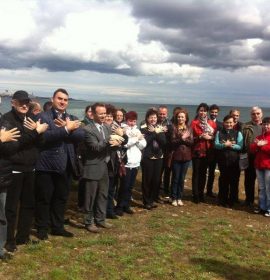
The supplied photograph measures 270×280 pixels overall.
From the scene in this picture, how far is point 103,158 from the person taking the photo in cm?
811

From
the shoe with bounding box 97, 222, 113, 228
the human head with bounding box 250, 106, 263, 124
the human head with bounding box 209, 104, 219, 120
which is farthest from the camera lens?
the human head with bounding box 209, 104, 219, 120

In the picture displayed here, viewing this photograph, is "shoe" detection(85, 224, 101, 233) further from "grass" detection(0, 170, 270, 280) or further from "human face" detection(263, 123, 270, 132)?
"human face" detection(263, 123, 270, 132)

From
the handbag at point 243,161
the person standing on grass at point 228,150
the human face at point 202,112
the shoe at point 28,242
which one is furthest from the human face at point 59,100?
the handbag at point 243,161

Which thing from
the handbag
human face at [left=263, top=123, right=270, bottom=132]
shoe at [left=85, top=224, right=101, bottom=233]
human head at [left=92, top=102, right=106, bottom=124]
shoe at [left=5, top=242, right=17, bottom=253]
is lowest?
shoe at [left=85, top=224, right=101, bottom=233]

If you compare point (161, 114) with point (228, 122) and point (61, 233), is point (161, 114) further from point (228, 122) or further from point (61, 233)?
point (61, 233)

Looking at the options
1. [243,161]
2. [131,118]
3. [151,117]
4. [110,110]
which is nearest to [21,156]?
[110,110]

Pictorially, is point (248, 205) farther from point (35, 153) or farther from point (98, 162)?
point (35, 153)

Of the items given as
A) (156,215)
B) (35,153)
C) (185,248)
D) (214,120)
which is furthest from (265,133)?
(35,153)

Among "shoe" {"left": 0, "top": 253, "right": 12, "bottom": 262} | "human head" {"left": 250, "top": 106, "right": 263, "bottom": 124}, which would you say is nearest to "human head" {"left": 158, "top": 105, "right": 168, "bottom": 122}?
"human head" {"left": 250, "top": 106, "right": 263, "bottom": 124}

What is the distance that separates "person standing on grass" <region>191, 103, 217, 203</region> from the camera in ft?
35.6

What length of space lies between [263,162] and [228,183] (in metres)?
1.37

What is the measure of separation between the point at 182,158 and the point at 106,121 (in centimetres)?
266

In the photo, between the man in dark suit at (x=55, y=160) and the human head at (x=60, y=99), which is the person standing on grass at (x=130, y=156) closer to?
the man in dark suit at (x=55, y=160)

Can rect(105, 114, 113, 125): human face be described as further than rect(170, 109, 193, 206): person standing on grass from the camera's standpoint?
No
